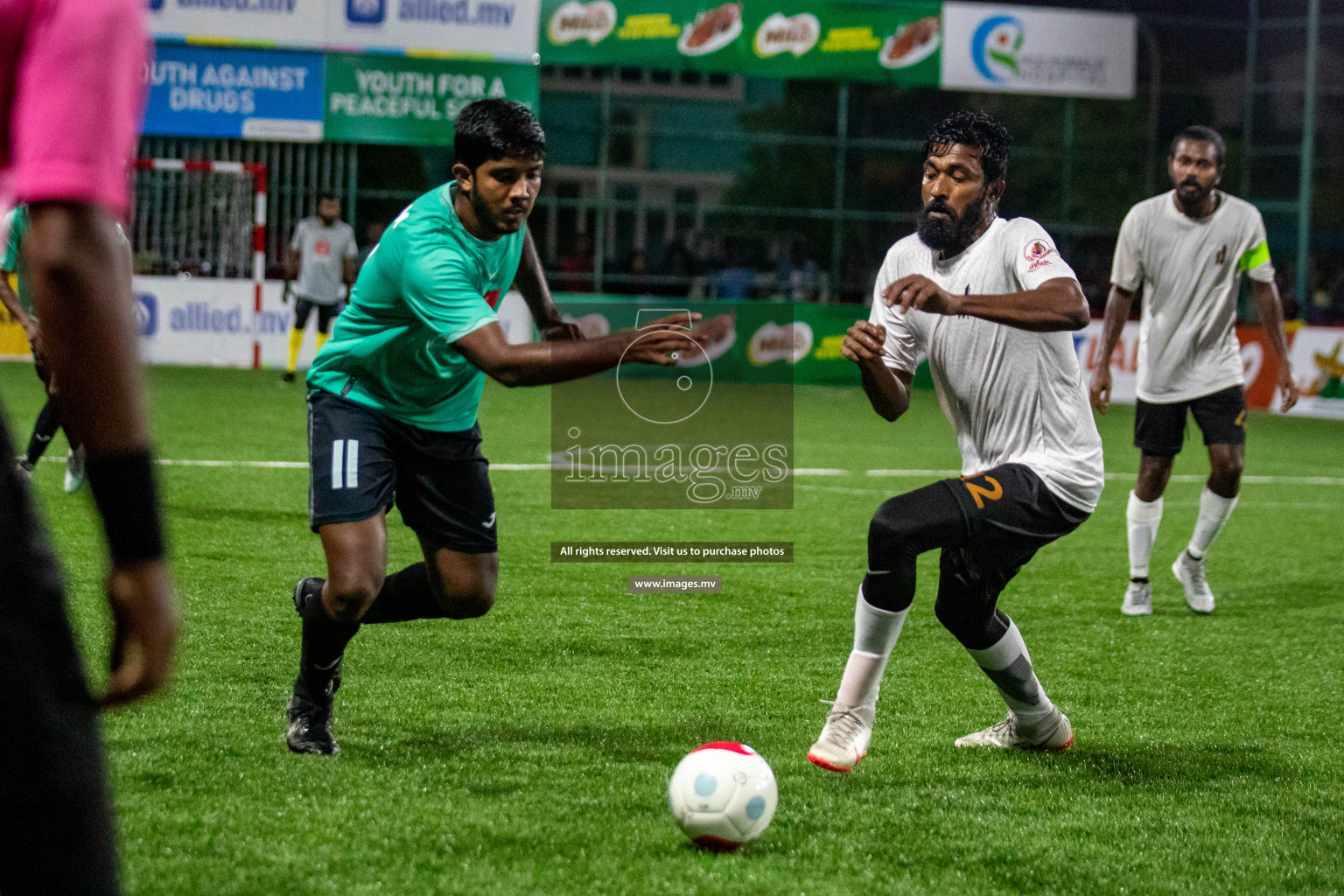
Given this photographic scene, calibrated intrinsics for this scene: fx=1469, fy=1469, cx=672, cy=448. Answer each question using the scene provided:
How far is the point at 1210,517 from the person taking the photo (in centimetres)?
736

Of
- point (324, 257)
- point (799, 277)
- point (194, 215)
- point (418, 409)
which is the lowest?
point (418, 409)

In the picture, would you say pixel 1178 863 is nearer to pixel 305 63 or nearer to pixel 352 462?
pixel 352 462

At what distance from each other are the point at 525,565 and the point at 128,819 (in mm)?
4201

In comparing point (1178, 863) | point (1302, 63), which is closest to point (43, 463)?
point (1178, 863)

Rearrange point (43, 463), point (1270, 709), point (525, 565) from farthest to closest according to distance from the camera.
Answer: point (43, 463), point (525, 565), point (1270, 709)

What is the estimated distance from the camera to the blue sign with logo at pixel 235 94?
20.9m

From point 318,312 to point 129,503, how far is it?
16568mm

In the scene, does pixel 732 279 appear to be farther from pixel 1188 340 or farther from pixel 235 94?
pixel 1188 340

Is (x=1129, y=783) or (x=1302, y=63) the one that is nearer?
(x=1129, y=783)

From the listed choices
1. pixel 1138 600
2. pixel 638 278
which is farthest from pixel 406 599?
pixel 638 278

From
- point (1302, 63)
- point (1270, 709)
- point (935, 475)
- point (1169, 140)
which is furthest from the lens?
point (1302, 63)

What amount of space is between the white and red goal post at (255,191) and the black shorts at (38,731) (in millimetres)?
16757

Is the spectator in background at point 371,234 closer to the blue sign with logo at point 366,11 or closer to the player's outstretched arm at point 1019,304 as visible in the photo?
the blue sign with logo at point 366,11

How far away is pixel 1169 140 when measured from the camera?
30.9m
